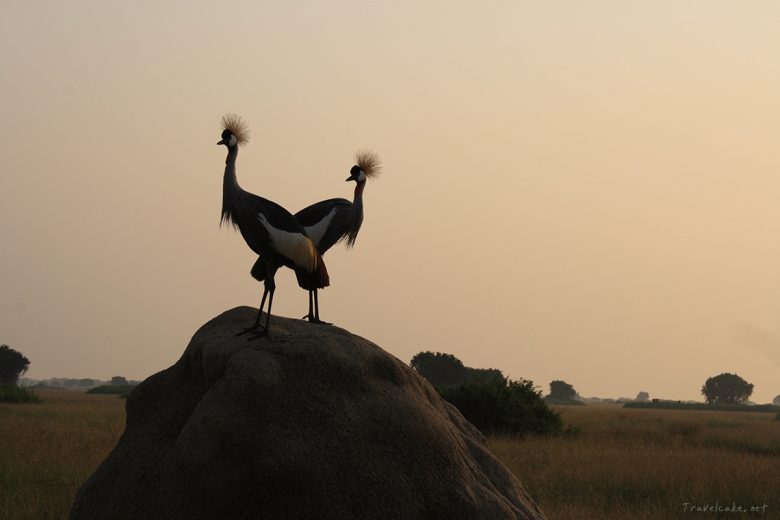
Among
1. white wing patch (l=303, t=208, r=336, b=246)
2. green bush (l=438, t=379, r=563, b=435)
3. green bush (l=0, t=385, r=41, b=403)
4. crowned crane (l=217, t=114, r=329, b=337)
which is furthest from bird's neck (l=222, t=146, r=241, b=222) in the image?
green bush (l=0, t=385, r=41, b=403)

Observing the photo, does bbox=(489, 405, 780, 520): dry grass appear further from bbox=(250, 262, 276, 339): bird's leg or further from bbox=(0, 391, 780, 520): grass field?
bbox=(250, 262, 276, 339): bird's leg

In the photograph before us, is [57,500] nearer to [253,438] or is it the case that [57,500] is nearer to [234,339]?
[234,339]

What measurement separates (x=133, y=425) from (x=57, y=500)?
441 centimetres

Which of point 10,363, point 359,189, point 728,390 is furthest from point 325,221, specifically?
point 728,390

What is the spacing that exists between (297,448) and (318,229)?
352cm

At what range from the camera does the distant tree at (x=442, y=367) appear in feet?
220

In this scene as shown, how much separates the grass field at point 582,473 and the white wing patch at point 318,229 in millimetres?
5138

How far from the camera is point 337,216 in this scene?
10.6 metres

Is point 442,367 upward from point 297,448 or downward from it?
upward

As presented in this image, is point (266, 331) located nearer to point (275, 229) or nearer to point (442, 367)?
point (275, 229)

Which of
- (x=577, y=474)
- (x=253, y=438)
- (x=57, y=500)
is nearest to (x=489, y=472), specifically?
(x=253, y=438)

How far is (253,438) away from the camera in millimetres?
7293

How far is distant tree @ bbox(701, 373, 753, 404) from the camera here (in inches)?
5192

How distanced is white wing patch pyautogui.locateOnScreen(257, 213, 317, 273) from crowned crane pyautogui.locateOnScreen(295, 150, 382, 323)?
1.20 m
